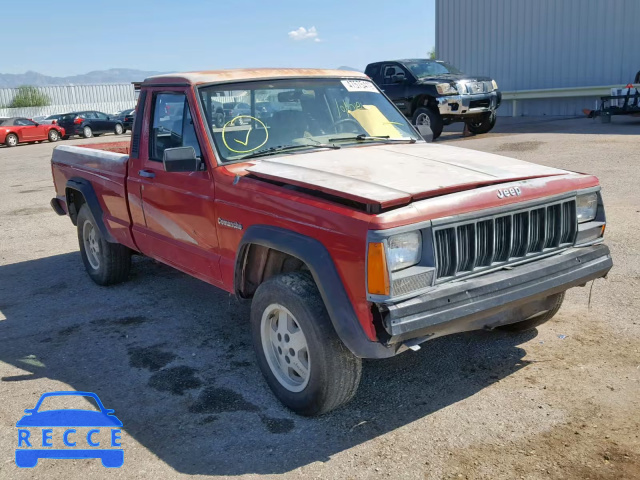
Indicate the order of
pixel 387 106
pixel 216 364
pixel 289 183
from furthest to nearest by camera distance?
1. pixel 387 106
2. pixel 216 364
3. pixel 289 183

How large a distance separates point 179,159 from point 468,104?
43.4ft

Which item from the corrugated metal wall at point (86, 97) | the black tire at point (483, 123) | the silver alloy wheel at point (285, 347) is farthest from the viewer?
the corrugated metal wall at point (86, 97)

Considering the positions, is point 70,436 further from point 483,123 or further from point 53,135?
point 53,135

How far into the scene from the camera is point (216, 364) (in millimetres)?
4613

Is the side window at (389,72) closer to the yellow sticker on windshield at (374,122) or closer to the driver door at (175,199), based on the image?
the yellow sticker on windshield at (374,122)

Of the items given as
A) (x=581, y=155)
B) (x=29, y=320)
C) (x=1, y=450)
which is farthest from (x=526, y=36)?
(x=1, y=450)

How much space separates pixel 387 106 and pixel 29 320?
3.61 m

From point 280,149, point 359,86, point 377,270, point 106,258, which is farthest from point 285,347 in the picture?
point 106,258

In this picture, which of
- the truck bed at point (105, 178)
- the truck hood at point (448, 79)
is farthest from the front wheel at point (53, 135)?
the truck bed at point (105, 178)

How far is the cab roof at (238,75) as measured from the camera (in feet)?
15.7

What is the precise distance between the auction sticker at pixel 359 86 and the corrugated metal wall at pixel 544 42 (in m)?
18.3

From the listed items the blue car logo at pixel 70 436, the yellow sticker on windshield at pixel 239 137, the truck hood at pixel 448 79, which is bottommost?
the blue car logo at pixel 70 436

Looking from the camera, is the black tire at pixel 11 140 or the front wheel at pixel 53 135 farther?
the front wheel at pixel 53 135

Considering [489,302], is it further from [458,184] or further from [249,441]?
[249,441]
